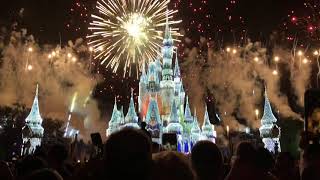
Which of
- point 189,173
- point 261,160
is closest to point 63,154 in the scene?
point 261,160

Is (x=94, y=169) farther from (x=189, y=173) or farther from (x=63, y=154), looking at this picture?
(x=63, y=154)

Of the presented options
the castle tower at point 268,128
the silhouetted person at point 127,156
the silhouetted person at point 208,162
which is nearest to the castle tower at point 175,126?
the castle tower at point 268,128

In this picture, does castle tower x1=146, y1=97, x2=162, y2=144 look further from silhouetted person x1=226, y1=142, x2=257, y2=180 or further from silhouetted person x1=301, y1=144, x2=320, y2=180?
silhouetted person x1=226, y1=142, x2=257, y2=180

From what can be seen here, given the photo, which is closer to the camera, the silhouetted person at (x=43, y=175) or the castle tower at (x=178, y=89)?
the silhouetted person at (x=43, y=175)

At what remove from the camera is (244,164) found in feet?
18.3

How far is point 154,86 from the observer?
81.7m

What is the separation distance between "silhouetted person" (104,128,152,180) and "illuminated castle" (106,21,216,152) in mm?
64331

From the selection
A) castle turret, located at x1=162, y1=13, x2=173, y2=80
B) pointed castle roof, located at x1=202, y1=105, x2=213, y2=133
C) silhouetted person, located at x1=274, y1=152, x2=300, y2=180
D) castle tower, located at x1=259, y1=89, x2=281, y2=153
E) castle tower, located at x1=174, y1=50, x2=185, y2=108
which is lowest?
silhouetted person, located at x1=274, y1=152, x2=300, y2=180

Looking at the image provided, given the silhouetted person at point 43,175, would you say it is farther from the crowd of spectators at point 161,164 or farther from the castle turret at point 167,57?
the castle turret at point 167,57

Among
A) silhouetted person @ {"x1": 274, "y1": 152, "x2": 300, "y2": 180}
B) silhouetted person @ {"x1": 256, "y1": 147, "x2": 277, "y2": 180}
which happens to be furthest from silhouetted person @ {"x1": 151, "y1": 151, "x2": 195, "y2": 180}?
silhouetted person @ {"x1": 274, "y1": 152, "x2": 300, "y2": 180}

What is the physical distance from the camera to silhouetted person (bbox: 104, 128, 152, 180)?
3096mm

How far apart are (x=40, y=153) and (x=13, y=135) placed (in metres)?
53.0

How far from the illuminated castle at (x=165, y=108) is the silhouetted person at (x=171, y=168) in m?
63.6

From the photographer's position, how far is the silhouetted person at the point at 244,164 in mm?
5500
